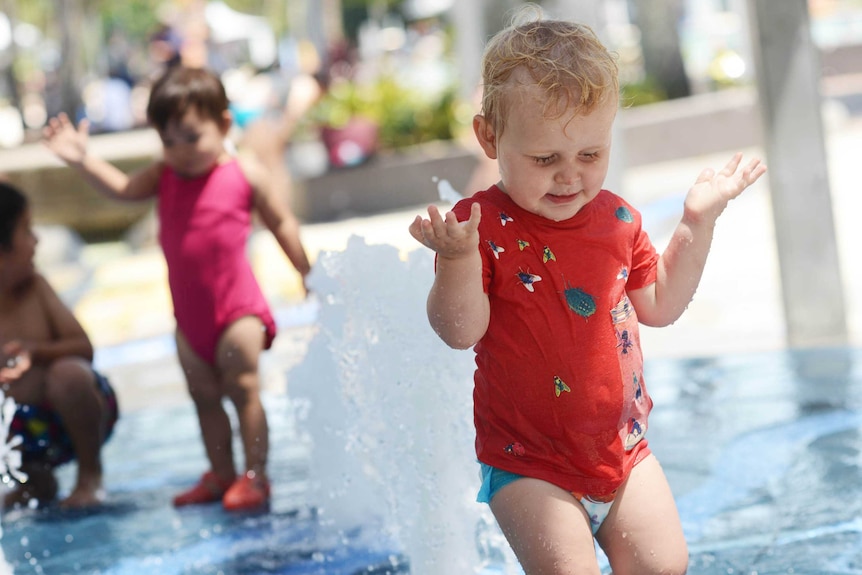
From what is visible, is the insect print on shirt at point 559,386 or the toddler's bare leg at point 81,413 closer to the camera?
the insect print on shirt at point 559,386

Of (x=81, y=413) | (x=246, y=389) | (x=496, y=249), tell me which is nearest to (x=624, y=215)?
(x=496, y=249)

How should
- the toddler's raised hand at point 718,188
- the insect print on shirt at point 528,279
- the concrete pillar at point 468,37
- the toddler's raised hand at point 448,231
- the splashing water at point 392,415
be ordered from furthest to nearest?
the concrete pillar at point 468,37 → the splashing water at point 392,415 → the toddler's raised hand at point 718,188 → the insect print on shirt at point 528,279 → the toddler's raised hand at point 448,231

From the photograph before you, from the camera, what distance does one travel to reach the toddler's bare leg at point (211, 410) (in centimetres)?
420

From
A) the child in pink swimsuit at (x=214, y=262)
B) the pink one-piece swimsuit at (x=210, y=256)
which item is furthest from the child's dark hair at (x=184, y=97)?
the pink one-piece swimsuit at (x=210, y=256)

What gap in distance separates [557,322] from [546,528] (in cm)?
39

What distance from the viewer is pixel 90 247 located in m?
14.1

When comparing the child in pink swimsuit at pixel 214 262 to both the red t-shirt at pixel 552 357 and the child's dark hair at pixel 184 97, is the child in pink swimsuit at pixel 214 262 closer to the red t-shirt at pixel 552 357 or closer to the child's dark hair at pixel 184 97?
the child's dark hair at pixel 184 97

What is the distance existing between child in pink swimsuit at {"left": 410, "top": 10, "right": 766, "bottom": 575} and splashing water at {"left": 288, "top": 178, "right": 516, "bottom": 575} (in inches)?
28.3

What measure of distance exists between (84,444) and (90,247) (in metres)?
10.3

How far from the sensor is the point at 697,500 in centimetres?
361

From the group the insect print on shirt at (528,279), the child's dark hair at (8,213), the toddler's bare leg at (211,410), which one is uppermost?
the child's dark hair at (8,213)

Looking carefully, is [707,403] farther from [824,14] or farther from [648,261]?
[824,14]

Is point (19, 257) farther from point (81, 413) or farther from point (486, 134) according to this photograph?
point (486, 134)

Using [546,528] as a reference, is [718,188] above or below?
above
